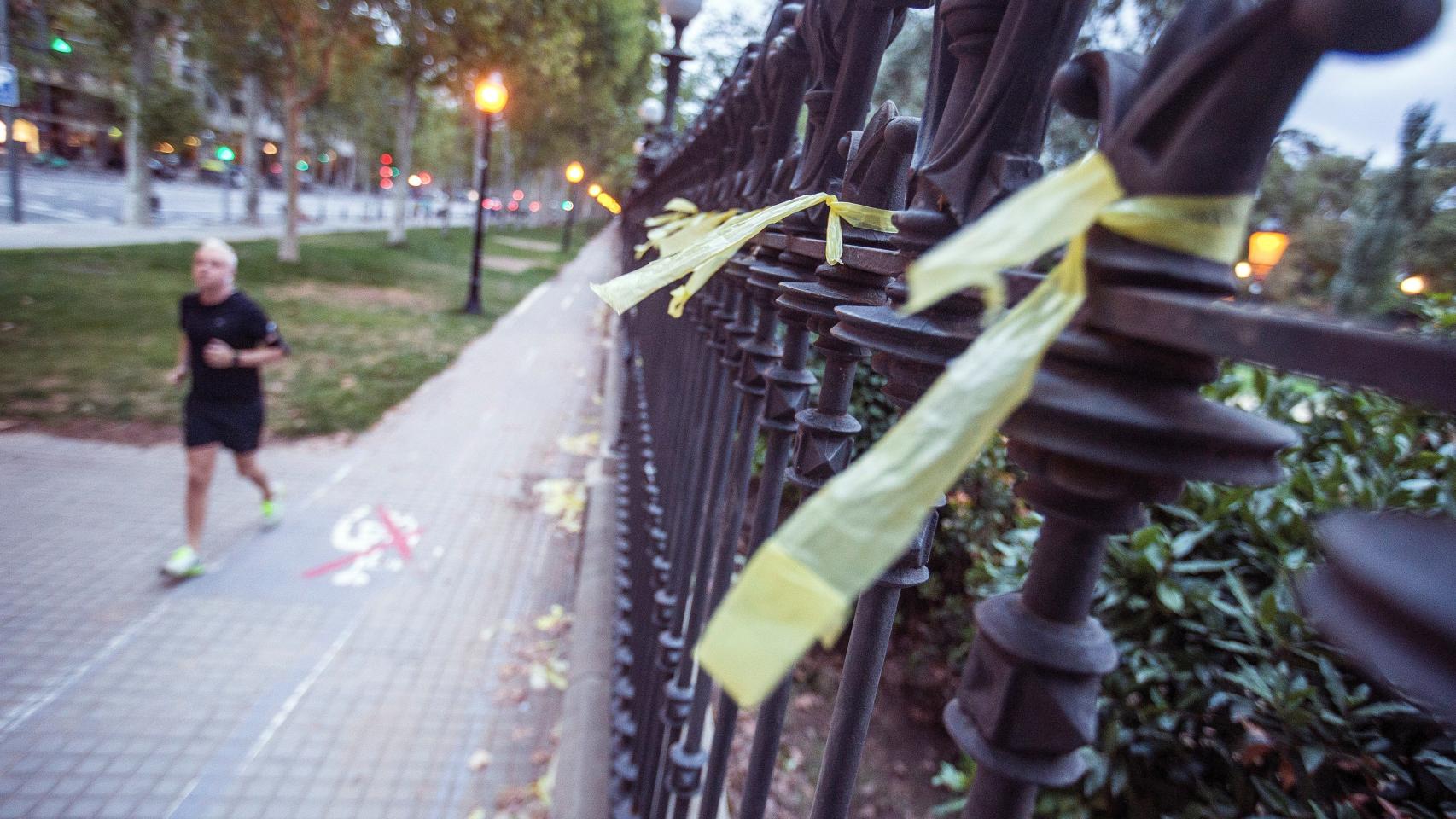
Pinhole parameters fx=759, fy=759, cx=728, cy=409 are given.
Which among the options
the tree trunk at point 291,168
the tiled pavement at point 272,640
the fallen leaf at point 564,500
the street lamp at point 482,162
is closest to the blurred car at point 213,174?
the tree trunk at point 291,168

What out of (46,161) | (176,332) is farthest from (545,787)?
(46,161)

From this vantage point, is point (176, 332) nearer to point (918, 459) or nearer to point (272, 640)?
point (272, 640)

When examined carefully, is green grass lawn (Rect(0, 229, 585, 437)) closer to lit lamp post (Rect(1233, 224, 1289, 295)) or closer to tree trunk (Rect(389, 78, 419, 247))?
tree trunk (Rect(389, 78, 419, 247))

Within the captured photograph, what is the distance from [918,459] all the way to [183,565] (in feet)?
18.9

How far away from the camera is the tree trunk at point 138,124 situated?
54.5ft

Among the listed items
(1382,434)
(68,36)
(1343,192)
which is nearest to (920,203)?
(1382,434)

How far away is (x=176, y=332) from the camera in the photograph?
1050 centimetres

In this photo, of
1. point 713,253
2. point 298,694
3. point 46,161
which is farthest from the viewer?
point 46,161

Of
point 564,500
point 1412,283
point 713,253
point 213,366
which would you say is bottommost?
point 564,500

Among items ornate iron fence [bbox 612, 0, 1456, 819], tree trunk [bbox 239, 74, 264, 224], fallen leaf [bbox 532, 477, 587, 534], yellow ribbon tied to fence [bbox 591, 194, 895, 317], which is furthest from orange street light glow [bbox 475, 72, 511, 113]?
yellow ribbon tied to fence [bbox 591, 194, 895, 317]

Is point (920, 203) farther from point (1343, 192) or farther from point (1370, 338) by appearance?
point (1343, 192)

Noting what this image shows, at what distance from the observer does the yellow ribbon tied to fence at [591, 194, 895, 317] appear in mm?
907

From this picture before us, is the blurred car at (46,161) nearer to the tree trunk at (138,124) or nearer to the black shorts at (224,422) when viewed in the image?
the tree trunk at (138,124)

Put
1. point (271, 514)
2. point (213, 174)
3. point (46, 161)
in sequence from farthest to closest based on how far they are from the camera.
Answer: point (213, 174), point (46, 161), point (271, 514)
